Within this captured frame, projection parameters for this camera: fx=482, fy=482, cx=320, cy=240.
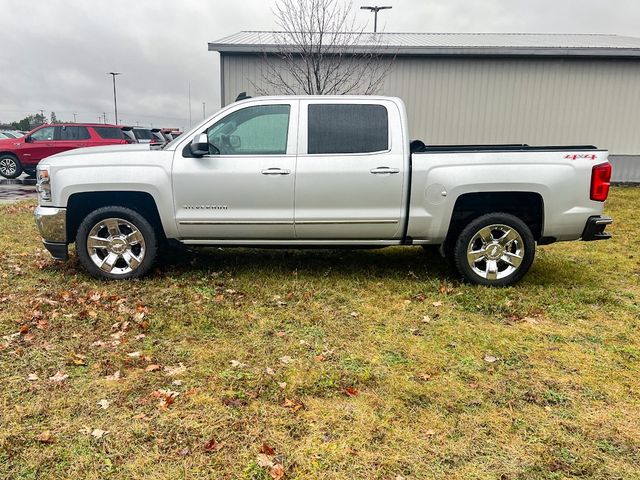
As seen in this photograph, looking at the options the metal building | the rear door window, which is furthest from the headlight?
the metal building

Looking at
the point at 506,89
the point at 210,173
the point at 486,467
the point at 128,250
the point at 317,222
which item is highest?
the point at 506,89

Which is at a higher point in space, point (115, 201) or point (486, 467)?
point (115, 201)

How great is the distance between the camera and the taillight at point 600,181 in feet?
15.6

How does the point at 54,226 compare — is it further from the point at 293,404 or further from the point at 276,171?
the point at 293,404

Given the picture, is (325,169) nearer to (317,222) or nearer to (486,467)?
(317,222)

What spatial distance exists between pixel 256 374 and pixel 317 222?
6.78 feet

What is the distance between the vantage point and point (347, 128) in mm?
5027

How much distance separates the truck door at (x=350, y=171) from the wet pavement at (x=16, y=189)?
998 cm

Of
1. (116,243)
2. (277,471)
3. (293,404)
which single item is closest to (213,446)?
(277,471)

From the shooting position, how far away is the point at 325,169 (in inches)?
194

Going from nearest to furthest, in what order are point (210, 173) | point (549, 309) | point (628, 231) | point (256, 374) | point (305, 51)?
point (256, 374)
point (549, 309)
point (210, 173)
point (628, 231)
point (305, 51)

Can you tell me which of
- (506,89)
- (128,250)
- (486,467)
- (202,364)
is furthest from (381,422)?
(506,89)

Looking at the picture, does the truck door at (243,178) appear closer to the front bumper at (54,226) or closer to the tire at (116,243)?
the tire at (116,243)

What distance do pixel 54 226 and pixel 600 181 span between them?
5.58m
